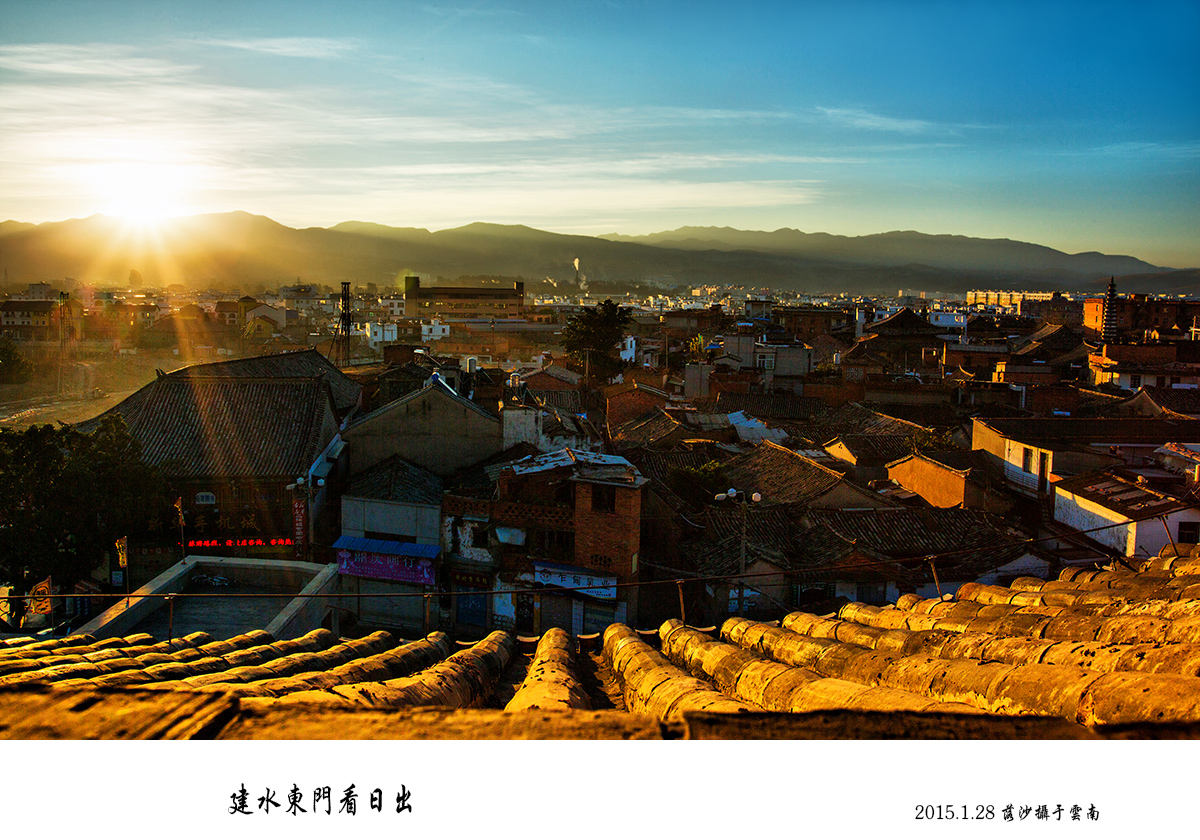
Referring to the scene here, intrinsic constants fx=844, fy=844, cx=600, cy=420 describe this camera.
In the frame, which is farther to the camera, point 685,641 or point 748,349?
point 748,349

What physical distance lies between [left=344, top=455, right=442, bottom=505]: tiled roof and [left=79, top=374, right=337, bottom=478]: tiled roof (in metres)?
1.15

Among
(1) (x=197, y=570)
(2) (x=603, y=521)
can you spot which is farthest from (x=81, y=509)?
(2) (x=603, y=521)

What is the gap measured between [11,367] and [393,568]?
144 ft

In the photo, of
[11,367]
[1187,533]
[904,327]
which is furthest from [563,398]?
[904,327]

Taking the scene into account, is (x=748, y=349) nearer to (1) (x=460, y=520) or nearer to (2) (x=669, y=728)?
(1) (x=460, y=520)

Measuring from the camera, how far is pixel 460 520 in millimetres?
16094

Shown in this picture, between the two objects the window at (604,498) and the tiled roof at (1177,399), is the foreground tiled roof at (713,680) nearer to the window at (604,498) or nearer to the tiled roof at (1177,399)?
the window at (604,498)

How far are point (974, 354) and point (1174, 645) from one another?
4682 cm

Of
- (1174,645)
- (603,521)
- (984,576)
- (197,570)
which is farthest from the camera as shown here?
(984,576)

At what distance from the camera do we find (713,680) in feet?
21.5

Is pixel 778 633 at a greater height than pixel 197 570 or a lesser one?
greater

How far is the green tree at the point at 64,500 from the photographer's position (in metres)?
13.1

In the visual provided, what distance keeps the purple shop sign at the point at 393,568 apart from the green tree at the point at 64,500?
3845mm

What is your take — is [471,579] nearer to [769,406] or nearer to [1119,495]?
[1119,495]
